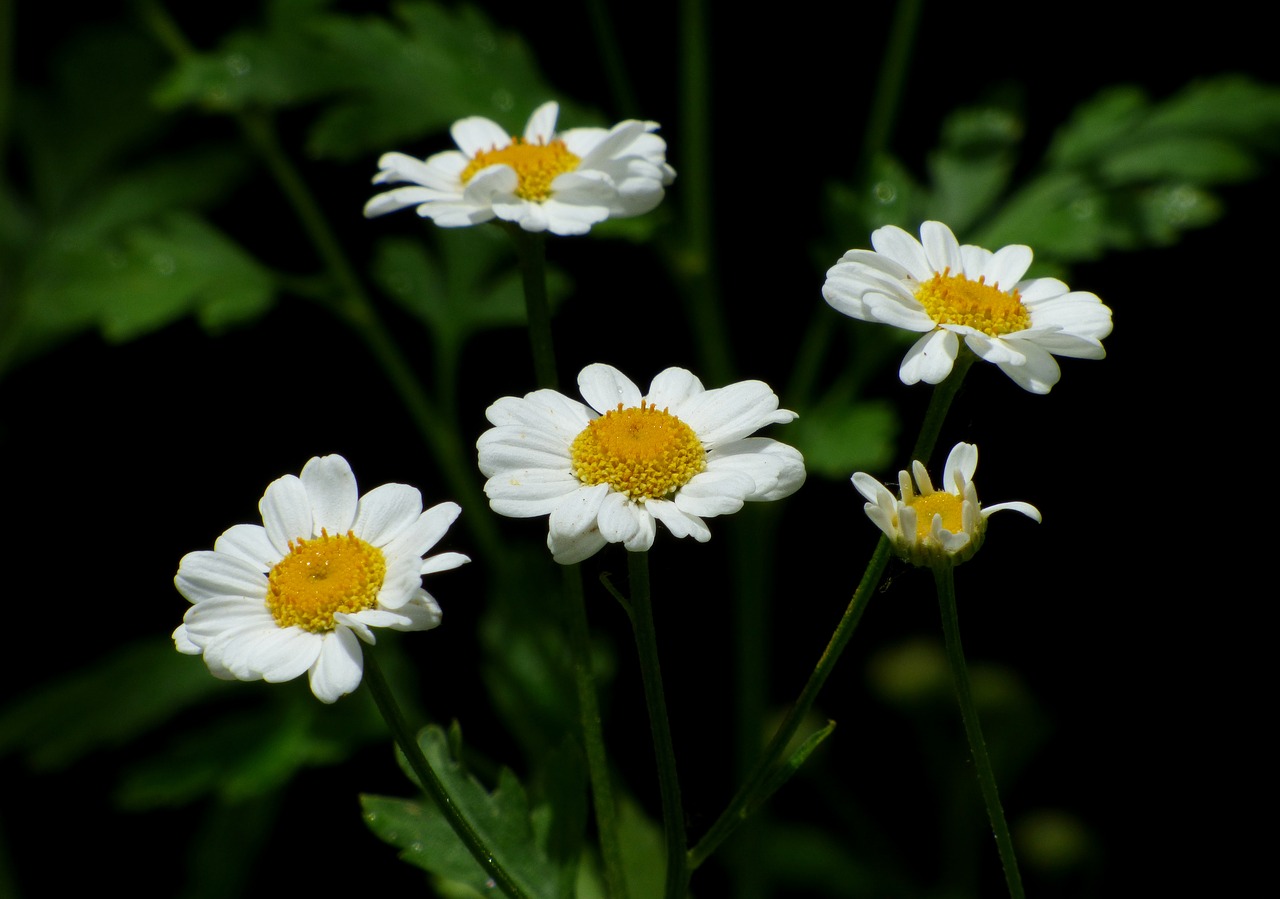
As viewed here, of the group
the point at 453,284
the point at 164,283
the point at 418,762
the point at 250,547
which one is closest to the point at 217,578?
the point at 250,547

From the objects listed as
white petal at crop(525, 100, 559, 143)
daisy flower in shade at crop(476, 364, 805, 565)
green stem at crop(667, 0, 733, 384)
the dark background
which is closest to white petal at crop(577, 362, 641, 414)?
daisy flower in shade at crop(476, 364, 805, 565)

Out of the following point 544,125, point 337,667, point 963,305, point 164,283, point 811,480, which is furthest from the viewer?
point 811,480

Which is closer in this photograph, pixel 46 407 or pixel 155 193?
pixel 155 193

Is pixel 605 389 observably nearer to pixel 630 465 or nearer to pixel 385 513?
pixel 630 465

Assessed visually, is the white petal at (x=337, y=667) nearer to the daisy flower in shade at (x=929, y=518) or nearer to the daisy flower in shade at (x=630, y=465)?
the daisy flower in shade at (x=630, y=465)

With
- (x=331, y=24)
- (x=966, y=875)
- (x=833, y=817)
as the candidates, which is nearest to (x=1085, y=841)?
(x=966, y=875)

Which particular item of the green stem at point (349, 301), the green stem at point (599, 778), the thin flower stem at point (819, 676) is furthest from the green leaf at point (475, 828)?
the green stem at point (349, 301)

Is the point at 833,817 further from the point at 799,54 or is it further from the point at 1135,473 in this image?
the point at 799,54
